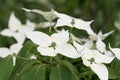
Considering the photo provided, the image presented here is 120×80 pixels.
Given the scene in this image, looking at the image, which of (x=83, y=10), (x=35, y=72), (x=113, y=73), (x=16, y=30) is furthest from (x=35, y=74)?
(x=83, y=10)

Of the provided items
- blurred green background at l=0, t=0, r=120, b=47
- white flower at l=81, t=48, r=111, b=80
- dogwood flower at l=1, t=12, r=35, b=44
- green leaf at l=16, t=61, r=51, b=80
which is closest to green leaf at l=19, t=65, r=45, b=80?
green leaf at l=16, t=61, r=51, b=80

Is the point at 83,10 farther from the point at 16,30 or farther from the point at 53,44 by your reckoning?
the point at 53,44

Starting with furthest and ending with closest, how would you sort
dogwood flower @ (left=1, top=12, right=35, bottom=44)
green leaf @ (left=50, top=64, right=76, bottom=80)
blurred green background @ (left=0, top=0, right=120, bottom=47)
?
blurred green background @ (left=0, top=0, right=120, bottom=47), dogwood flower @ (left=1, top=12, right=35, bottom=44), green leaf @ (left=50, top=64, right=76, bottom=80)

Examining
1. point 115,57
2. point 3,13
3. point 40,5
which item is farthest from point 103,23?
point 115,57

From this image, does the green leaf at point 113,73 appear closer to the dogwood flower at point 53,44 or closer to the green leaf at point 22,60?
the dogwood flower at point 53,44

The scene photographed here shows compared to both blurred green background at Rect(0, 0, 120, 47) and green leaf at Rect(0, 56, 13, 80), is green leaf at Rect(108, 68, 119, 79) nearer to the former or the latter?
green leaf at Rect(0, 56, 13, 80)

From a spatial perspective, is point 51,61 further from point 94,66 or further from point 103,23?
point 103,23

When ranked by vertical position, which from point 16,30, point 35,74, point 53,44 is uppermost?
point 16,30
